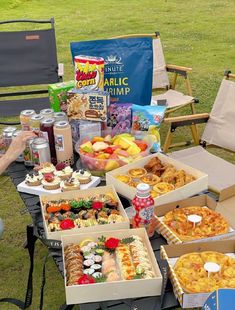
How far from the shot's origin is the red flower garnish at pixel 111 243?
2.00 m

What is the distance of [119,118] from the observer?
9.72 feet

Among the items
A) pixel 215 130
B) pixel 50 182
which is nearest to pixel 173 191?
pixel 50 182

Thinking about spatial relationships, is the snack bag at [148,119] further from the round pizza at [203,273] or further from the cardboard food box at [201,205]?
the round pizza at [203,273]

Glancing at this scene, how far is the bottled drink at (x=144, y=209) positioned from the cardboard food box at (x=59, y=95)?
116cm

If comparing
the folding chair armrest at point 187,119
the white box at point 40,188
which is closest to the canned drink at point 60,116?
the white box at point 40,188

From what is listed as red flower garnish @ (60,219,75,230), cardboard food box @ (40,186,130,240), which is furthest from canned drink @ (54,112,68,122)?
red flower garnish @ (60,219,75,230)

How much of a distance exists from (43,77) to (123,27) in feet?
17.9

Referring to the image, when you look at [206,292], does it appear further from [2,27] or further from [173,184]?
[2,27]

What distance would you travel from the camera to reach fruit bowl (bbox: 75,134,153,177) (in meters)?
2.69

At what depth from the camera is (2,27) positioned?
417 inches

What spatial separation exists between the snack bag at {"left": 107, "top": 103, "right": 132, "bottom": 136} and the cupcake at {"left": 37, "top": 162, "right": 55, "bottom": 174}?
0.54 meters

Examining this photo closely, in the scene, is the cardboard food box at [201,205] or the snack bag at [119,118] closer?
the cardboard food box at [201,205]

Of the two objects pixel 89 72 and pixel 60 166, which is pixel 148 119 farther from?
pixel 60 166

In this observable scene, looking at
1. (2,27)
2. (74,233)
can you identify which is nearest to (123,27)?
(2,27)
